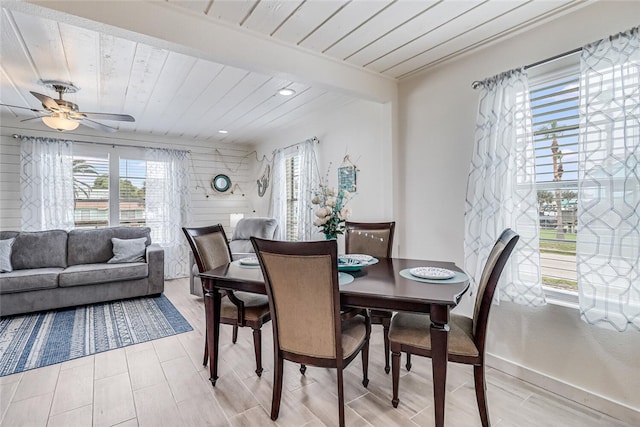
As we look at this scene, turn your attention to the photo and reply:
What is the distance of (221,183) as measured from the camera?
5715mm

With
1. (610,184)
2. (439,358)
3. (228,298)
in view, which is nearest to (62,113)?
(228,298)

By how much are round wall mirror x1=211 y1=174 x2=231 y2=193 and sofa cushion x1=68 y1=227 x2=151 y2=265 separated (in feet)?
5.69

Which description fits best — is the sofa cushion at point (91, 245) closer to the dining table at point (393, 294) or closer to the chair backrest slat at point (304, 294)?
the dining table at point (393, 294)

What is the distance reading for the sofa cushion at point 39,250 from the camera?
368cm

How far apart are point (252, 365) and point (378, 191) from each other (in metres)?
2.02

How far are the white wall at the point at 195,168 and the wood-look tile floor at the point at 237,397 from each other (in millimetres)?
3109

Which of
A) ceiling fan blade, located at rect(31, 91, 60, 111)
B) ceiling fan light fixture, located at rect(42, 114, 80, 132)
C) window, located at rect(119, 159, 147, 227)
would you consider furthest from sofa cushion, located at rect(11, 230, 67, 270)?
ceiling fan blade, located at rect(31, 91, 60, 111)

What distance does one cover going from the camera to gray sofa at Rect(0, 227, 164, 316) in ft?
11.1

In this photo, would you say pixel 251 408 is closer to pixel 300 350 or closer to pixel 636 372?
pixel 300 350

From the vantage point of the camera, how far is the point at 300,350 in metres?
1.64

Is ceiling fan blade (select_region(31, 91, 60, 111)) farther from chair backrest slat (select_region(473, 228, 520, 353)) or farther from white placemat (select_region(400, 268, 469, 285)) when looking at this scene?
chair backrest slat (select_region(473, 228, 520, 353))

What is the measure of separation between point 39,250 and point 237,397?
11.8 feet

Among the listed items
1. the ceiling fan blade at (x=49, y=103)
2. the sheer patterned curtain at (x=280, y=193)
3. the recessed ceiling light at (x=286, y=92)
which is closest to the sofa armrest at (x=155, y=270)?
the sheer patterned curtain at (x=280, y=193)

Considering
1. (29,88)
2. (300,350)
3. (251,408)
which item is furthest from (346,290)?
(29,88)
